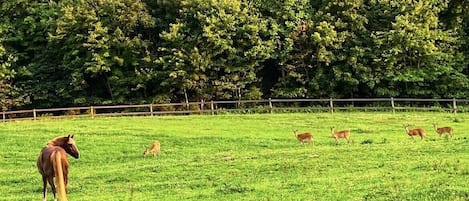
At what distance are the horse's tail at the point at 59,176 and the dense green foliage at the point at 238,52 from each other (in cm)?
2799

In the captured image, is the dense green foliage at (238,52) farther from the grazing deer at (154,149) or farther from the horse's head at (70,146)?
the horse's head at (70,146)

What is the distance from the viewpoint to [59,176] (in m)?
10.3

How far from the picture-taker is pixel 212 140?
2262cm

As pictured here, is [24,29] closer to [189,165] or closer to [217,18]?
[217,18]

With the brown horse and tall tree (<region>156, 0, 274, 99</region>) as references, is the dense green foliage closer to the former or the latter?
tall tree (<region>156, 0, 274, 99</region>)

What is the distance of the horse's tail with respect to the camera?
9.64 metres

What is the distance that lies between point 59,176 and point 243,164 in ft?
18.9

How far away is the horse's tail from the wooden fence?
75.4 feet

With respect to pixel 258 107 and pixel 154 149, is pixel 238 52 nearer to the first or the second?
pixel 258 107

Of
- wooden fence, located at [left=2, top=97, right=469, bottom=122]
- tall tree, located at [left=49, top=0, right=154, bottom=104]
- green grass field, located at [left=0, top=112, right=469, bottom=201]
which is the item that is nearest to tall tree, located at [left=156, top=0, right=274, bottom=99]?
wooden fence, located at [left=2, top=97, right=469, bottom=122]

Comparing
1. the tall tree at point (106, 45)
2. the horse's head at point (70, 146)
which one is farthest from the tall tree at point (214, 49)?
the horse's head at point (70, 146)

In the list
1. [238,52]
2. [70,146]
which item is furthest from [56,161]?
[238,52]

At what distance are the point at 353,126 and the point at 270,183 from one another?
50.6 feet

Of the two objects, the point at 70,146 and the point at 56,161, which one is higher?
the point at 70,146
